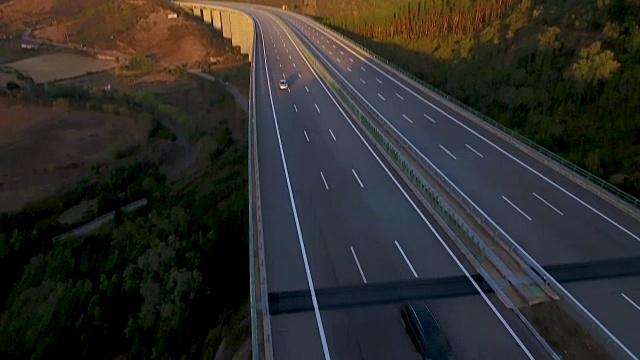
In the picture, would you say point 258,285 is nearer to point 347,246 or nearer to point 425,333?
point 347,246

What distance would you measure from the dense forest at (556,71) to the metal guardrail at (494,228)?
27.8 feet

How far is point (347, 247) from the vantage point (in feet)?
68.0

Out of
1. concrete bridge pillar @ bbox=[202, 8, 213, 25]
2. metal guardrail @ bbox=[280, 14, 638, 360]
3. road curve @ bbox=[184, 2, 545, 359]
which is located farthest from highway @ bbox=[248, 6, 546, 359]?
concrete bridge pillar @ bbox=[202, 8, 213, 25]

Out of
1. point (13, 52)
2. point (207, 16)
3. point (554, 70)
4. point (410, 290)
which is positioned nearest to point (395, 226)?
point (410, 290)

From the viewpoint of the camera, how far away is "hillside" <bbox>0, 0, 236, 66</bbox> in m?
110

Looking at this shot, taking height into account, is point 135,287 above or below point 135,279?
below

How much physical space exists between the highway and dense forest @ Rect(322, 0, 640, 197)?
11548mm

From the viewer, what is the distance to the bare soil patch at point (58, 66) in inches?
3812

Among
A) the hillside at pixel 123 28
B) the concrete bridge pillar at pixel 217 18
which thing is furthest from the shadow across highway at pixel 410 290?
the concrete bridge pillar at pixel 217 18

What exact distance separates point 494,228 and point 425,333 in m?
7.79

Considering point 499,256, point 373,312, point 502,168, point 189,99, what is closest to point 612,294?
point 499,256

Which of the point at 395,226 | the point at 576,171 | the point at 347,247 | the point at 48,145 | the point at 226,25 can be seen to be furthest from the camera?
the point at 226,25

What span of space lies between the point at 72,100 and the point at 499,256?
215 feet

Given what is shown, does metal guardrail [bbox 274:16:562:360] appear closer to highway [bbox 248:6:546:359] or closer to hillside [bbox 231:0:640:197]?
highway [bbox 248:6:546:359]
